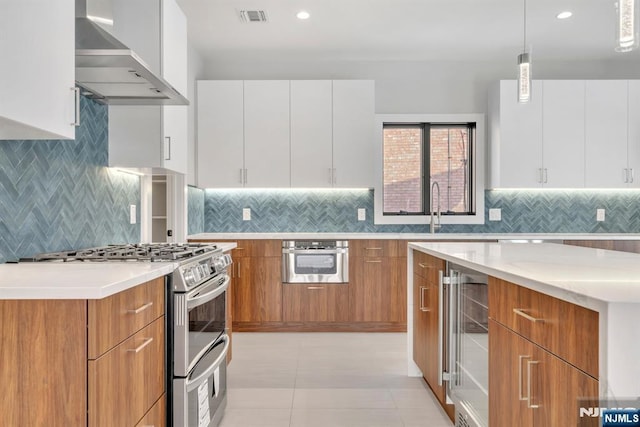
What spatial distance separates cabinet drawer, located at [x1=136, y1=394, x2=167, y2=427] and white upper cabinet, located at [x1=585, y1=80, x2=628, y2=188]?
430 centimetres

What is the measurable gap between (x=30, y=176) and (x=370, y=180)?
3.09m

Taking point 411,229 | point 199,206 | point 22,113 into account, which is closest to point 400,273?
point 411,229

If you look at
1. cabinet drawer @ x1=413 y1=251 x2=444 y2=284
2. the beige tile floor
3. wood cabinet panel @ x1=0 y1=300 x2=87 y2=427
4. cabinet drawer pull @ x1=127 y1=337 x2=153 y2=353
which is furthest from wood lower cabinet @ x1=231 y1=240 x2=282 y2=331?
wood cabinet panel @ x1=0 y1=300 x2=87 y2=427

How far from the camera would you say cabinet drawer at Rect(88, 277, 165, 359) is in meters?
1.28

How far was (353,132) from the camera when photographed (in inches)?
179

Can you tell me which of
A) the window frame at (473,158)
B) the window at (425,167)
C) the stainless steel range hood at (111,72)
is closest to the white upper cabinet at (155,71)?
the stainless steel range hood at (111,72)

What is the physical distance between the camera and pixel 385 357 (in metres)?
3.57

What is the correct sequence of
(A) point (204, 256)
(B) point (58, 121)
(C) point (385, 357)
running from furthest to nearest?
(C) point (385, 357)
(A) point (204, 256)
(B) point (58, 121)

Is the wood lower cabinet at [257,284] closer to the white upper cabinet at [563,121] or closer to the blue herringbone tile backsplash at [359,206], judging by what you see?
the blue herringbone tile backsplash at [359,206]

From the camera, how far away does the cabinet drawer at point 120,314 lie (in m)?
1.28

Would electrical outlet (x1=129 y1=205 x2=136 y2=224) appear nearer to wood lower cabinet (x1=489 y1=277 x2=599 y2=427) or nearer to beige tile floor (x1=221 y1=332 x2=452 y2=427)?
beige tile floor (x1=221 y1=332 x2=452 y2=427)

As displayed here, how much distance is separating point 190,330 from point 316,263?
93.6 inches

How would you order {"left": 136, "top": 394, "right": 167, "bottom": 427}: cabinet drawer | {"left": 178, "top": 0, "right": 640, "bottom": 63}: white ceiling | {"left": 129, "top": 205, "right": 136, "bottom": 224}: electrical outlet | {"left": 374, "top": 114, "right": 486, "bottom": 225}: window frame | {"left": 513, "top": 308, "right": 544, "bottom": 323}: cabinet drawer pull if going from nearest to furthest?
{"left": 513, "top": 308, "right": 544, "bottom": 323}: cabinet drawer pull, {"left": 136, "top": 394, "right": 167, "bottom": 427}: cabinet drawer, {"left": 129, "top": 205, "right": 136, "bottom": 224}: electrical outlet, {"left": 178, "top": 0, "right": 640, "bottom": 63}: white ceiling, {"left": 374, "top": 114, "right": 486, "bottom": 225}: window frame

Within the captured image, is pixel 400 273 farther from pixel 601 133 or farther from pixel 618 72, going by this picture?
pixel 618 72
